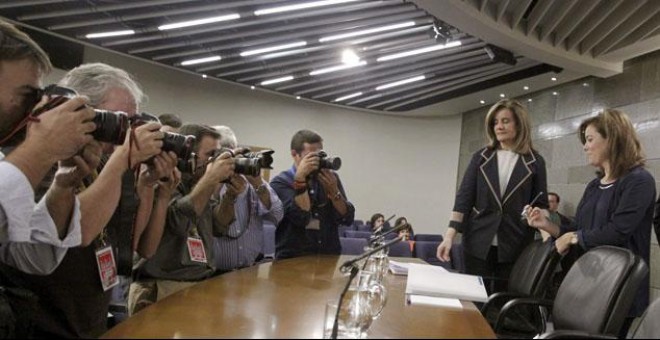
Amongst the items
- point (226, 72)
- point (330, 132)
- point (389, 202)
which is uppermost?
point (226, 72)

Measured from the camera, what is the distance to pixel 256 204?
2.82 metres

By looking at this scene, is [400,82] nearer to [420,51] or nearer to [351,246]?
Result: [420,51]

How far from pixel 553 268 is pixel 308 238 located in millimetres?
1233

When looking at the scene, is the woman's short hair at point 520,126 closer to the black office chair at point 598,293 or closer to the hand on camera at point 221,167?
the black office chair at point 598,293

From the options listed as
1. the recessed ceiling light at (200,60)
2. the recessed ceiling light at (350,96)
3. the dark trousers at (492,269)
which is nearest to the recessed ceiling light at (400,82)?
the recessed ceiling light at (350,96)

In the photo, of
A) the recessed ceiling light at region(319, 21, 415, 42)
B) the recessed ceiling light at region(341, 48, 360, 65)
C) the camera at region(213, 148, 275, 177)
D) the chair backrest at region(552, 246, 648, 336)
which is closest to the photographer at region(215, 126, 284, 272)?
the camera at region(213, 148, 275, 177)

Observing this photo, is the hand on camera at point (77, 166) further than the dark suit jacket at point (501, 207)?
No

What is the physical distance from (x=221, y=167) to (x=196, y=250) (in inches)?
13.2

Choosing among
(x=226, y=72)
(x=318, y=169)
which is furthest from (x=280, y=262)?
(x=226, y=72)

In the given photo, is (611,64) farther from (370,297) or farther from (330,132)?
(370,297)

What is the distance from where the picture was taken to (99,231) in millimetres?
1366

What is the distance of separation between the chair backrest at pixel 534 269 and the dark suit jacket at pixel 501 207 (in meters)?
0.15

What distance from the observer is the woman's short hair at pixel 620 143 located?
6.91 feet

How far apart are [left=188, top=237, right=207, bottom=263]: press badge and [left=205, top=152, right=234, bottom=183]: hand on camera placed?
25 centimetres
